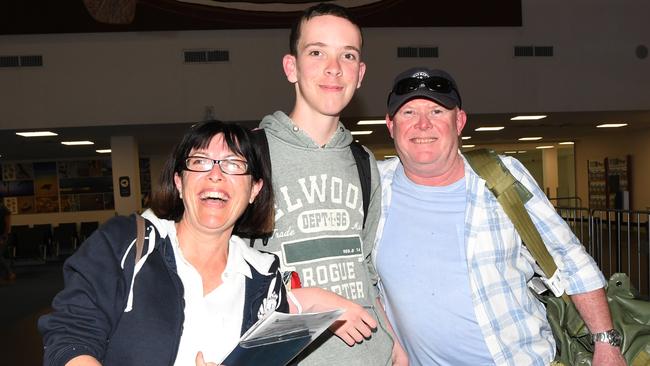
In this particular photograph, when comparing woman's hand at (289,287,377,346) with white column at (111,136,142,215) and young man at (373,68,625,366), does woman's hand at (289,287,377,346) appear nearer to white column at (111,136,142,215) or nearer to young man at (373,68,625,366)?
young man at (373,68,625,366)

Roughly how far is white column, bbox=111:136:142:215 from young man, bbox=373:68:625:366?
1023cm

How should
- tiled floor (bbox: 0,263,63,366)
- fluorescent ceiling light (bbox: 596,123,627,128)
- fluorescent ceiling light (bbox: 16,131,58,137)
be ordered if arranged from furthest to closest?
fluorescent ceiling light (bbox: 596,123,627,128) < fluorescent ceiling light (bbox: 16,131,58,137) < tiled floor (bbox: 0,263,63,366)

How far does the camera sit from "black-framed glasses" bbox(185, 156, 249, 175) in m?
1.49

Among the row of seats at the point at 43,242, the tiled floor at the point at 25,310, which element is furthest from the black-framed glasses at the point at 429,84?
the row of seats at the point at 43,242

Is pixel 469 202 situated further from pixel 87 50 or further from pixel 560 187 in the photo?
pixel 560 187

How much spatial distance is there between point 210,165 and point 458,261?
106 cm

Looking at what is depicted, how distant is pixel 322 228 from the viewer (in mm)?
1854

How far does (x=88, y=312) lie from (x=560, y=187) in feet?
95.8

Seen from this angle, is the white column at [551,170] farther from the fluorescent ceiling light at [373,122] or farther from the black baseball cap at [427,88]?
the black baseball cap at [427,88]

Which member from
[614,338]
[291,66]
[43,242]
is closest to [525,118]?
[614,338]

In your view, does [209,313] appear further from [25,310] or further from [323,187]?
[25,310]

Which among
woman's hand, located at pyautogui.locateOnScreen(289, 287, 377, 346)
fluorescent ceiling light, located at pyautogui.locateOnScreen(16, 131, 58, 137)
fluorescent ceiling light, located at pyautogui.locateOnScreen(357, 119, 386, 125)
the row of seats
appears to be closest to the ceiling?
fluorescent ceiling light, located at pyautogui.locateOnScreen(16, 131, 58, 137)

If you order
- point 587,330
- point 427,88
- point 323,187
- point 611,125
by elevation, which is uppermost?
point 611,125

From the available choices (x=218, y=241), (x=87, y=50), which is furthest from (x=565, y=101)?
(x=218, y=241)
